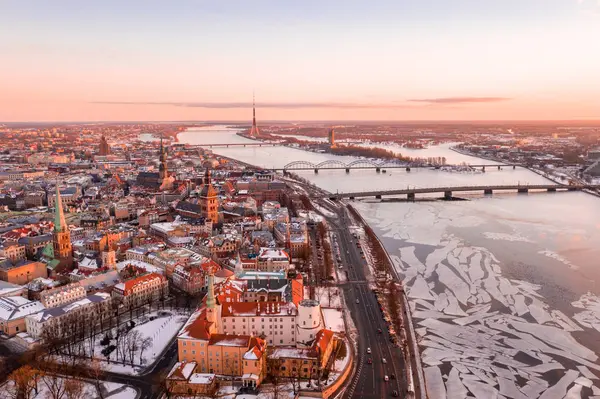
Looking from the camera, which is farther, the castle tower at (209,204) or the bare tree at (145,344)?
the castle tower at (209,204)

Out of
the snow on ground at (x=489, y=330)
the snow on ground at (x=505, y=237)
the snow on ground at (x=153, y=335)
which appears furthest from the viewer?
the snow on ground at (x=505, y=237)

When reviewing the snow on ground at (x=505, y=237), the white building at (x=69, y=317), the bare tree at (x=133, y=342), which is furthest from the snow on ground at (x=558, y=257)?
the white building at (x=69, y=317)

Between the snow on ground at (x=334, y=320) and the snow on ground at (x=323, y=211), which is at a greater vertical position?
the snow on ground at (x=334, y=320)

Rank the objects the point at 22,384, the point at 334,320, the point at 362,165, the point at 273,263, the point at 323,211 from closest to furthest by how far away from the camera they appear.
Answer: the point at 22,384, the point at 334,320, the point at 273,263, the point at 323,211, the point at 362,165

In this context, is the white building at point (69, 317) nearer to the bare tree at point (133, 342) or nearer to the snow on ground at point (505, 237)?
the bare tree at point (133, 342)

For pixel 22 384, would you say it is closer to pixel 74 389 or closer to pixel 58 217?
pixel 74 389

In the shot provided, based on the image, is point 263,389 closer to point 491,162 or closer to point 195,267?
point 195,267

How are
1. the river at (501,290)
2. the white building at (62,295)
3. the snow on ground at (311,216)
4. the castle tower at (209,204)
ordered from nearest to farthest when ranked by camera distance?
the river at (501,290), the white building at (62,295), the castle tower at (209,204), the snow on ground at (311,216)

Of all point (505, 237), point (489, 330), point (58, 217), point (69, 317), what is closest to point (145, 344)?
point (69, 317)
